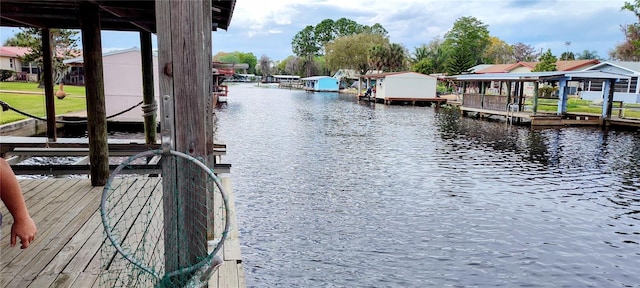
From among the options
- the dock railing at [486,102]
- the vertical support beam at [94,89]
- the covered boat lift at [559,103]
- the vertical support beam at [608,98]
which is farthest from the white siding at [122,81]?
the vertical support beam at [608,98]

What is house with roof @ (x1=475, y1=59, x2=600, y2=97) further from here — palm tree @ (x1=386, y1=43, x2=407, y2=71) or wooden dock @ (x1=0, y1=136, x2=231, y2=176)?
wooden dock @ (x1=0, y1=136, x2=231, y2=176)

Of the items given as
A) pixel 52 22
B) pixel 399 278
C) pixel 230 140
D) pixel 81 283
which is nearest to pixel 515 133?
pixel 230 140

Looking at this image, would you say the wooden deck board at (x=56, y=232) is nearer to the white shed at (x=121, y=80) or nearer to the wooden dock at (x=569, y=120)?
the white shed at (x=121, y=80)

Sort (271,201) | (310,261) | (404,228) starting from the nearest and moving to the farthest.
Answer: (310,261)
(404,228)
(271,201)

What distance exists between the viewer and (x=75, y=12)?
244 inches

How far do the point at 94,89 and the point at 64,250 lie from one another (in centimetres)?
243

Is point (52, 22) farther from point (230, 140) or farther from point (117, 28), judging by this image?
point (230, 140)

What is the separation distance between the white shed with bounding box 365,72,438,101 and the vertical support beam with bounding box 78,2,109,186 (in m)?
37.5

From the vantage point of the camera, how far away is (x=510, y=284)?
588 centimetres

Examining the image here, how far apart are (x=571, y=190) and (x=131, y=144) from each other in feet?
30.9

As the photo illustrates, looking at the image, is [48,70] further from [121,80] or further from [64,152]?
[121,80]

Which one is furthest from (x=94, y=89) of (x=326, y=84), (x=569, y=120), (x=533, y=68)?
(x=326, y=84)

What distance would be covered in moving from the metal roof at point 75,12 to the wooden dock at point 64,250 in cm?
219

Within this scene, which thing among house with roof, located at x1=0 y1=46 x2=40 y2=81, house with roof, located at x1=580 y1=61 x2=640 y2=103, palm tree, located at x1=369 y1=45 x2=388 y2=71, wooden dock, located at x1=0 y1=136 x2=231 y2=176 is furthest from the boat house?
wooden dock, located at x1=0 y1=136 x2=231 y2=176
